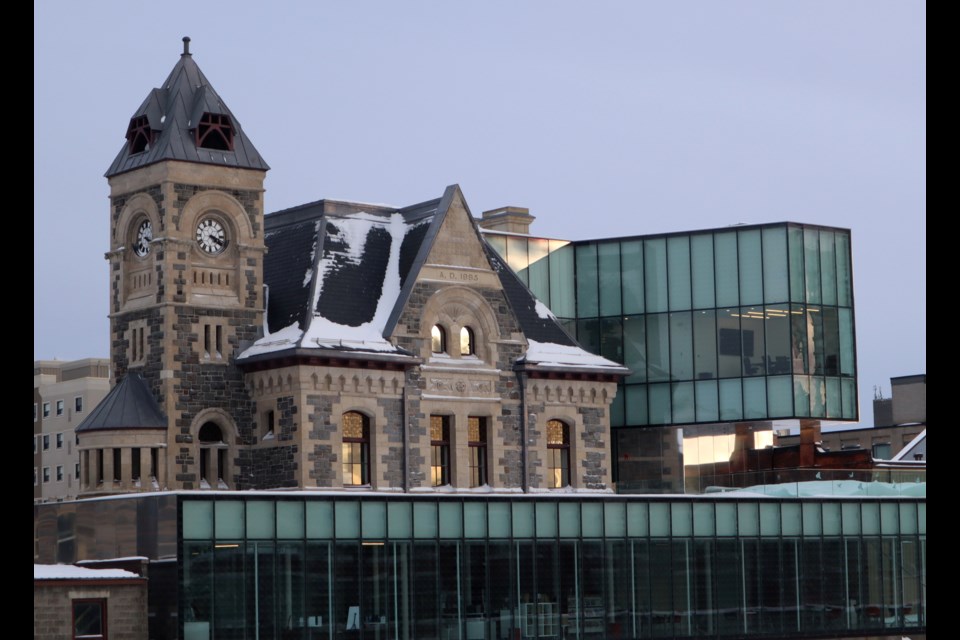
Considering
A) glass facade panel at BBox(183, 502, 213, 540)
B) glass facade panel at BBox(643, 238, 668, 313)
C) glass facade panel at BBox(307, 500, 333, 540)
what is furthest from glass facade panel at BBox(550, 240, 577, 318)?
glass facade panel at BBox(183, 502, 213, 540)

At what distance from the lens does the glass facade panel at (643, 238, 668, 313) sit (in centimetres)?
7544

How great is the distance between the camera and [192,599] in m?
46.7

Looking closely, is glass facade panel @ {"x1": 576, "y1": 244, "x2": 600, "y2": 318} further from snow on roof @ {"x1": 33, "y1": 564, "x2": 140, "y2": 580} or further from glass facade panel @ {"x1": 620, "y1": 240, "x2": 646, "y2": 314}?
snow on roof @ {"x1": 33, "y1": 564, "x2": 140, "y2": 580}

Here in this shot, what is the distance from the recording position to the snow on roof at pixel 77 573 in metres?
47.6

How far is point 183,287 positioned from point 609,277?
24.0m

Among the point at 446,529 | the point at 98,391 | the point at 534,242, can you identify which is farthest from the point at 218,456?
the point at 98,391

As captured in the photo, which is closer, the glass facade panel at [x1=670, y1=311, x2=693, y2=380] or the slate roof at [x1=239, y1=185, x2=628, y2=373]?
the slate roof at [x1=239, y1=185, x2=628, y2=373]

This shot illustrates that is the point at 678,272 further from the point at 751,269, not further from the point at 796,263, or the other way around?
the point at 796,263

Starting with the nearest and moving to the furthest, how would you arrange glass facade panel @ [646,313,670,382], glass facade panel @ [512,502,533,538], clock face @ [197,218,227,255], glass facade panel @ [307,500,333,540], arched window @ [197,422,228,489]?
1. glass facade panel @ [307,500,333,540]
2. glass facade panel @ [512,502,533,538]
3. arched window @ [197,422,228,489]
4. clock face @ [197,218,227,255]
5. glass facade panel @ [646,313,670,382]

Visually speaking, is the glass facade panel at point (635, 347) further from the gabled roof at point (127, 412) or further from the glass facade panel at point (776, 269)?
the gabled roof at point (127, 412)

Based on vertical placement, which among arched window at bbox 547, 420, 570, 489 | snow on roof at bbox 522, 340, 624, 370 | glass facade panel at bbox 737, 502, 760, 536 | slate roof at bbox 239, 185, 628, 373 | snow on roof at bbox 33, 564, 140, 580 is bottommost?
snow on roof at bbox 33, 564, 140, 580

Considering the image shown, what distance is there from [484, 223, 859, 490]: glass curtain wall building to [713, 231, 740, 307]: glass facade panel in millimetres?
46

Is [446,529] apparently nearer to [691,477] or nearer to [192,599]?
[192,599]

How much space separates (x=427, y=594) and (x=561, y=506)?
6442 millimetres
